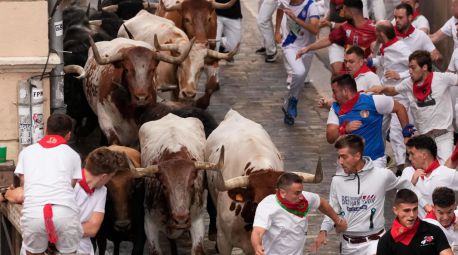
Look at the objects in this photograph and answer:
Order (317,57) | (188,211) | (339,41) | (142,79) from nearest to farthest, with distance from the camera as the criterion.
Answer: (188,211) → (142,79) → (339,41) → (317,57)

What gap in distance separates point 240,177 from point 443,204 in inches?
96.6

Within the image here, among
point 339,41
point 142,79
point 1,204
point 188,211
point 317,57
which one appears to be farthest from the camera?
point 317,57

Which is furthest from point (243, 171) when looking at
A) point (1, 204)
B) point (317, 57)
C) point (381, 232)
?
point (317, 57)

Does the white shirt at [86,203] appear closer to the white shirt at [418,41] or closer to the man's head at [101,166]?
the man's head at [101,166]

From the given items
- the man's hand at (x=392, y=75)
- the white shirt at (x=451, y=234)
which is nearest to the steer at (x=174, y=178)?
the white shirt at (x=451, y=234)

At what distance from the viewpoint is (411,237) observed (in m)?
12.0

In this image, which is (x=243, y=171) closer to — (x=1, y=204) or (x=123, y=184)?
(x=123, y=184)

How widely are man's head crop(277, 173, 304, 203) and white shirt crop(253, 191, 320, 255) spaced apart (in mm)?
144

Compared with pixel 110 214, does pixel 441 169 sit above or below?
above

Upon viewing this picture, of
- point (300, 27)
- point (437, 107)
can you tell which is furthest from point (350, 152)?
point (300, 27)

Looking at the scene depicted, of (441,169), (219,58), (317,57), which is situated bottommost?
(317,57)

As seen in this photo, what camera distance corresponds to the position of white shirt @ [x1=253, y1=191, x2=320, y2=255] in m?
13.1

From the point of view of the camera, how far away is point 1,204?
1365 centimetres

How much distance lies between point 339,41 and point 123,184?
5645mm
